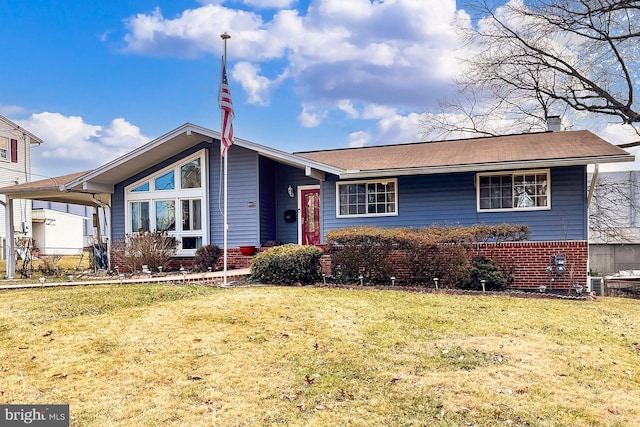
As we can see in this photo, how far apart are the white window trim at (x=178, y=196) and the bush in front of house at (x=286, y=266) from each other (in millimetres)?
4226

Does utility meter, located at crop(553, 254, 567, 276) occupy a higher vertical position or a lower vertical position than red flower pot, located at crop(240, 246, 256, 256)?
lower

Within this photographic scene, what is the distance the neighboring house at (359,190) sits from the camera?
12102 mm

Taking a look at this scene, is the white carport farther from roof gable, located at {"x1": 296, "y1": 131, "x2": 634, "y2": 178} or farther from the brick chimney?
the brick chimney

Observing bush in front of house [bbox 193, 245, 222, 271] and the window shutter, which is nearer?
bush in front of house [bbox 193, 245, 222, 271]

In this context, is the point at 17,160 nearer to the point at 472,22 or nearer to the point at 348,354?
the point at 472,22

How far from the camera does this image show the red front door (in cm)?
1539

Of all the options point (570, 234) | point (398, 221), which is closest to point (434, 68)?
point (398, 221)

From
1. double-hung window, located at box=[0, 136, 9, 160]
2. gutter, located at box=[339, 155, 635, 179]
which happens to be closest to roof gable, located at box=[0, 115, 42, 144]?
double-hung window, located at box=[0, 136, 9, 160]

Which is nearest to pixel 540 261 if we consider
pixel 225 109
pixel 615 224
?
pixel 225 109

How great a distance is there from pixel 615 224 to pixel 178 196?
671 inches

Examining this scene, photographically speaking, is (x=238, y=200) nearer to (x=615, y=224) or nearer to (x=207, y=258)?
(x=207, y=258)

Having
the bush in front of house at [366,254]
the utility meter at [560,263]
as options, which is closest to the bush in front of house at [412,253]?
the bush in front of house at [366,254]

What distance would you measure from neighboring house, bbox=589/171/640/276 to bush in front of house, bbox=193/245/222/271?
1389 cm

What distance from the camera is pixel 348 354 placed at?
5707 mm
